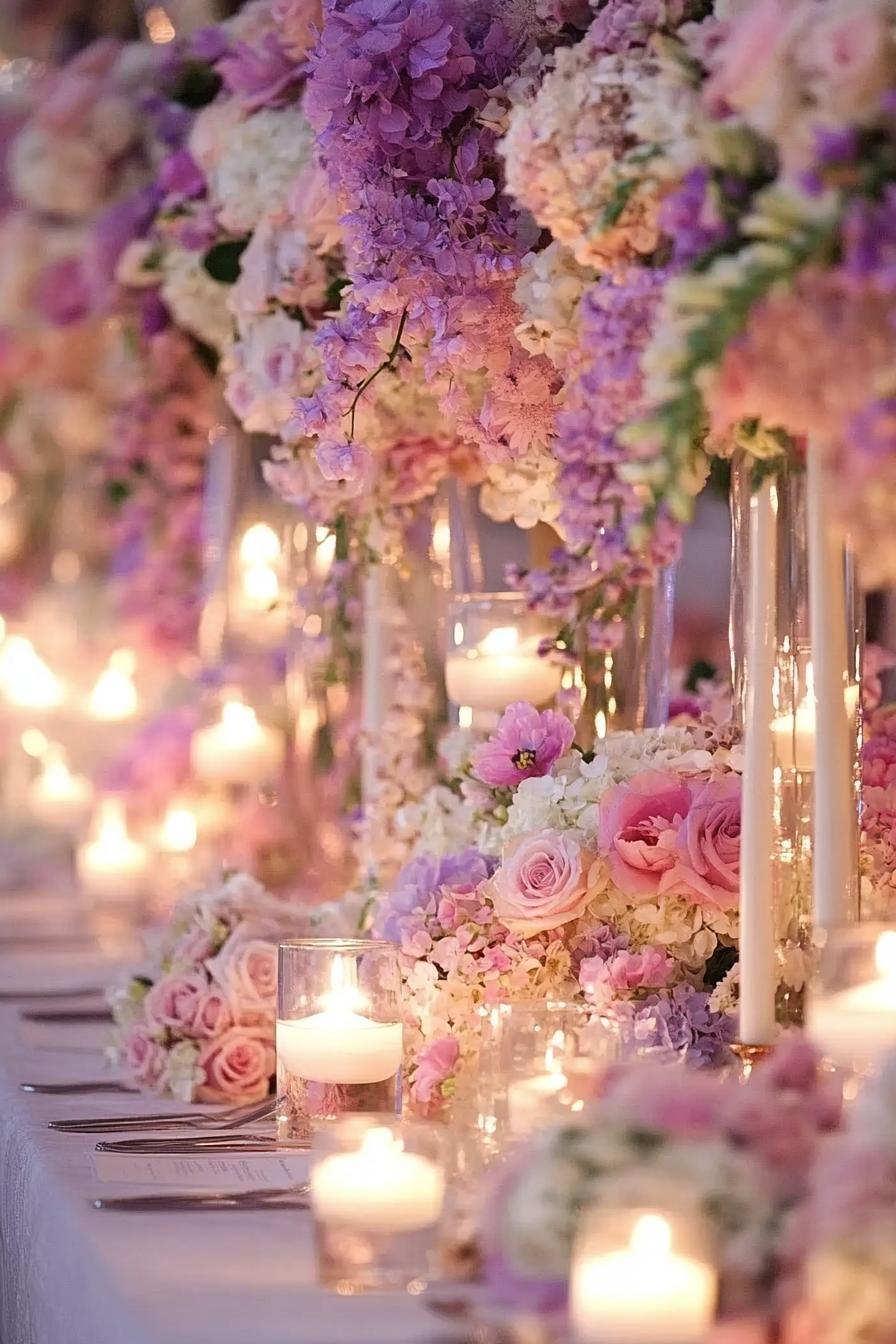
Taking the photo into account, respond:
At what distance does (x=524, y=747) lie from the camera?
84.6 inches

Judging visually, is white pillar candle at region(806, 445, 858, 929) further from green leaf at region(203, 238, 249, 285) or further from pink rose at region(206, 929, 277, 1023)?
green leaf at region(203, 238, 249, 285)

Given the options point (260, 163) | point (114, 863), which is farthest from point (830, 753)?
point (114, 863)

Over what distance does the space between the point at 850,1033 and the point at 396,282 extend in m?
0.86

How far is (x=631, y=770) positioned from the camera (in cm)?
204

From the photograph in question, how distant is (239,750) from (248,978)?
124 cm

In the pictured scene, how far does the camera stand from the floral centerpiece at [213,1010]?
7.39ft

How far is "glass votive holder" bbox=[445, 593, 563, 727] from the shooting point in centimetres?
240

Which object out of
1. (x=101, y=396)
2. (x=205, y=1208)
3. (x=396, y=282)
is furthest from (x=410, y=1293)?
(x=101, y=396)

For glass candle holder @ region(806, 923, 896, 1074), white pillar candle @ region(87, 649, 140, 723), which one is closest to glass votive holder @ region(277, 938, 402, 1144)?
glass candle holder @ region(806, 923, 896, 1074)

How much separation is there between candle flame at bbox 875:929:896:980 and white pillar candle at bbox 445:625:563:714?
37.6 inches

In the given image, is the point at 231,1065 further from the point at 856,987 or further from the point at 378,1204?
the point at 856,987

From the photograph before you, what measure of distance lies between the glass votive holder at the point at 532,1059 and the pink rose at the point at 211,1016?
54cm

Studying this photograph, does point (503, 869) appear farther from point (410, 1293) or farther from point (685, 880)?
point (410, 1293)

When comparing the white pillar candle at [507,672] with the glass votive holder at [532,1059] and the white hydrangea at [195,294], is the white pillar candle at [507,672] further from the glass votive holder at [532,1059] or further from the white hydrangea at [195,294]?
the white hydrangea at [195,294]
